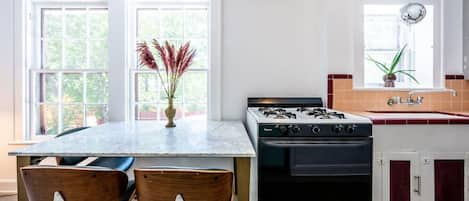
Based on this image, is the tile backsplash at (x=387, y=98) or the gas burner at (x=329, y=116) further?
the tile backsplash at (x=387, y=98)

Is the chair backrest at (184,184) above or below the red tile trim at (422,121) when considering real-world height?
below

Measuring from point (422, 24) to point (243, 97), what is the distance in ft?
5.94

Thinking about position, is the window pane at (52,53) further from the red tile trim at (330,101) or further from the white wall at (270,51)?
the red tile trim at (330,101)

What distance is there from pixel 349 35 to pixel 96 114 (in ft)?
8.20

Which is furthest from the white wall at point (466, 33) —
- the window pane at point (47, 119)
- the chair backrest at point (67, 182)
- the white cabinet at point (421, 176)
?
the window pane at point (47, 119)

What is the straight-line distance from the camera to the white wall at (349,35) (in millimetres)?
3062

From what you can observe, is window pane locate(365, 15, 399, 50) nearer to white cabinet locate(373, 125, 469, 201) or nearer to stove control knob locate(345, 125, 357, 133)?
white cabinet locate(373, 125, 469, 201)

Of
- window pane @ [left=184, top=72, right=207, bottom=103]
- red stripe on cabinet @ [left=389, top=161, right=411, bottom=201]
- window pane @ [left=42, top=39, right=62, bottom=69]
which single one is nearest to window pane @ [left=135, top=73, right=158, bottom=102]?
window pane @ [left=184, top=72, right=207, bottom=103]

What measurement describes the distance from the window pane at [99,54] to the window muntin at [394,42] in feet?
8.13

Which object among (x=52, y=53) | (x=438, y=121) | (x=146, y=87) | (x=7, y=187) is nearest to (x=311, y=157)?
(x=438, y=121)

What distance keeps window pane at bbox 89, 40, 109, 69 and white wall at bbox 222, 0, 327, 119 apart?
115 cm

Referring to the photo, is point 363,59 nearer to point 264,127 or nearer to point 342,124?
point 342,124

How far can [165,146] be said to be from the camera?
190 centimetres

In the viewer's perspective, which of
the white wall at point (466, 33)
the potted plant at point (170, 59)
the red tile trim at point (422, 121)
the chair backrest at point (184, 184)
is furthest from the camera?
the white wall at point (466, 33)
